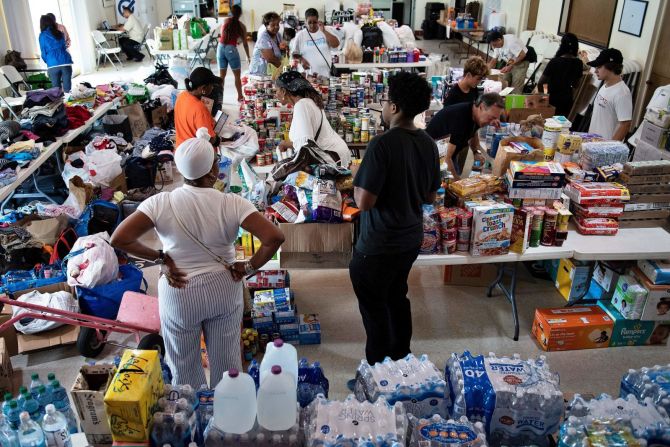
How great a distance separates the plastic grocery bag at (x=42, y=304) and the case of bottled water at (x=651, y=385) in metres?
3.51

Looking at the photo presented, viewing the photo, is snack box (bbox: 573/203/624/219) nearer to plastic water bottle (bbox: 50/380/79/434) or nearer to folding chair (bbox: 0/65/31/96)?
plastic water bottle (bbox: 50/380/79/434)

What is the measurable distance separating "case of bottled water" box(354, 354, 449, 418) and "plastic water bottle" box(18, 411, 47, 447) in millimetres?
1177

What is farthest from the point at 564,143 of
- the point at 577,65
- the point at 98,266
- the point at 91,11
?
the point at 91,11

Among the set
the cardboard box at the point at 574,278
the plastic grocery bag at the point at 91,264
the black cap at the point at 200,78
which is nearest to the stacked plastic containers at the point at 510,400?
the cardboard box at the point at 574,278

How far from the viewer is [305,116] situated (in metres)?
4.34

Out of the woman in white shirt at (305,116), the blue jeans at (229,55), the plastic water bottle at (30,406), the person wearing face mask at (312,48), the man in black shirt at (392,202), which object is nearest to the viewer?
the plastic water bottle at (30,406)

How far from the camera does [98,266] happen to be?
4.05 meters

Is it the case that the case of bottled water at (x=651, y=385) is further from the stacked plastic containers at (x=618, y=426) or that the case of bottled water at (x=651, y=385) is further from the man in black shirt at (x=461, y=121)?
the man in black shirt at (x=461, y=121)

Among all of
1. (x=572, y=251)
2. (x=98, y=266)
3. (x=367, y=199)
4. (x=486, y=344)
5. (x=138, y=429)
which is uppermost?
(x=367, y=199)

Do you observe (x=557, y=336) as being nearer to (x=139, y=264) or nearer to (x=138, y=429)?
(x=138, y=429)

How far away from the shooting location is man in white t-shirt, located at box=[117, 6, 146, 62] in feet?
46.5

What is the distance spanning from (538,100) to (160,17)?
13041 millimetres

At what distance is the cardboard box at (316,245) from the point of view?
3.49 meters

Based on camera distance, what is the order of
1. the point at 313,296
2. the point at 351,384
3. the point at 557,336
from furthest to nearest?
the point at 313,296, the point at 557,336, the point at 351,384
